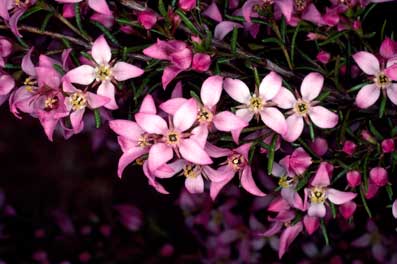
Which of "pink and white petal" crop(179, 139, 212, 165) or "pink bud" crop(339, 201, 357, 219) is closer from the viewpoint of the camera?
"pink and white petal" crop(179, 139, 212, 165)

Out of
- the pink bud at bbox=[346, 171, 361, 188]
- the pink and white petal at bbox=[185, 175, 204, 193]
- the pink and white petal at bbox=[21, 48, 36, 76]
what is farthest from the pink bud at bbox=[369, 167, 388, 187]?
the pink and white petal at bbox=[21, 48, 36, 76]

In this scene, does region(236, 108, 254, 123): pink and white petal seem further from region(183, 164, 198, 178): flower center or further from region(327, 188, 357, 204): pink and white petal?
region(327, 188, 357, 204): pink and white petal

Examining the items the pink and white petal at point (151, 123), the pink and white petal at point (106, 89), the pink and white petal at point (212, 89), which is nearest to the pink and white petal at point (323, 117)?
the pink and white petal at point (212, 89)

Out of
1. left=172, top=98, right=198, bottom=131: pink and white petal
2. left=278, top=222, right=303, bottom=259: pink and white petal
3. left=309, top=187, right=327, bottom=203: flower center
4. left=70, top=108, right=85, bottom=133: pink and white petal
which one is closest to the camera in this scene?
left=172, top=98, right=198, bottom=131: pink and white petal

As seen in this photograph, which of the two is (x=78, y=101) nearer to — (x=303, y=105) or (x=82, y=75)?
(x=82, y=75)

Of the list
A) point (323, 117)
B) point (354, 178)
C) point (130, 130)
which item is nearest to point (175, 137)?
point (130, 130)

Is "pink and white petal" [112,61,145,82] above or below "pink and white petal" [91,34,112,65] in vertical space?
below

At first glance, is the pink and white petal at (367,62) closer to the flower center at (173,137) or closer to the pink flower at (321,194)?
the pink flower at (321,194)

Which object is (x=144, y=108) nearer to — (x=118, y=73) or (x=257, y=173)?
(x=118, y=73)
